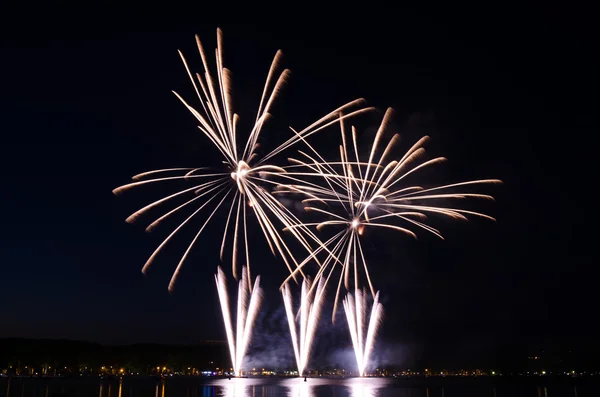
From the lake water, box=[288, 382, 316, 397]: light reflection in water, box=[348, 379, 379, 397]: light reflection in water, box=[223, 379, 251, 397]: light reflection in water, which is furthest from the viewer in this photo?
the lake water

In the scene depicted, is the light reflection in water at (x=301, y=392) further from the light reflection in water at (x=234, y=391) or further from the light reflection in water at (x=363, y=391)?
the light reflection in water at (x=234, y=391)

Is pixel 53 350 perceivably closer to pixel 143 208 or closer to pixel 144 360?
pixel 144 360

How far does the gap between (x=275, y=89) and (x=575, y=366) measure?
188 m

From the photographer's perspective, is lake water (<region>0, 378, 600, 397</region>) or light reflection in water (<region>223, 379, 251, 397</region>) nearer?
light reflection in water (<region>223, 379, 251, 397</region>)

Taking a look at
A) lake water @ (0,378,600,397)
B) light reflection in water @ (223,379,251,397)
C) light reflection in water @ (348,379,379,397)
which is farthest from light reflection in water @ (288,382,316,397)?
light reflection in water @ (223,379,251,397)

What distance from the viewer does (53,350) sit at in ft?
603

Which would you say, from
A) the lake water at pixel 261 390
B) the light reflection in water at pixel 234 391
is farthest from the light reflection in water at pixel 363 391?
the light reflection in water at pixel 234 391

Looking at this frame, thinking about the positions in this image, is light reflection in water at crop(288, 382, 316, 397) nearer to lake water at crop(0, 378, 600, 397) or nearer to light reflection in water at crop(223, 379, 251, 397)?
lake water at crop(0, 378, 600, 397)

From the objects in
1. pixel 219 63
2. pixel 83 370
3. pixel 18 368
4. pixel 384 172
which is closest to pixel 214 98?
pixel 219 63

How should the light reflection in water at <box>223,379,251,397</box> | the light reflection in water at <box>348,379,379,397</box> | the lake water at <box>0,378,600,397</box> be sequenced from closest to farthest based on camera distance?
the light reflection in water at <box>223,379,251,397</box> < the light reflection in water at <box>348,379,379,397</box> < the lake water at <box>0,378,600,397</box>

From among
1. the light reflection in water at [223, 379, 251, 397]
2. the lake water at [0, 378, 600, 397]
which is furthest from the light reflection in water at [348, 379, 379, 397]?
the light reflection in water at [223, 379, 251, 397]

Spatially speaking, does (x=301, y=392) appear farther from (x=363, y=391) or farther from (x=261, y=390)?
(x=261, y=390)

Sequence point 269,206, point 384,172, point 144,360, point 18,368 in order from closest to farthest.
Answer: point 269,206 < point 384,172 < point 18,368 < point 144,360

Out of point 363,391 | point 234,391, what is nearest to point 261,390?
point 234,391
